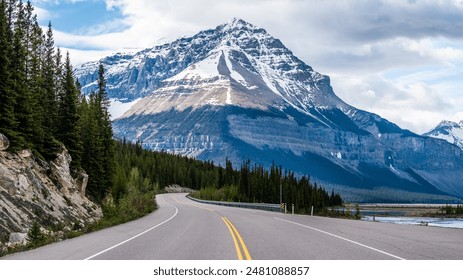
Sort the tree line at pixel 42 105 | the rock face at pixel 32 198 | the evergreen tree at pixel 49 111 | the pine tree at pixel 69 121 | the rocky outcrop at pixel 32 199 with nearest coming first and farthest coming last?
the rocky outcrop at pixel 32 199 → the rock face at pixel 32 198 → the tree line at pixel 42 105 → the evergreen tree at pixel 49 111 → the pine tree at pixel 69 121

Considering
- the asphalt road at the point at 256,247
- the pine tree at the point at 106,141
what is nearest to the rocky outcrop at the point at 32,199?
the asphalt road at the point at 256,247

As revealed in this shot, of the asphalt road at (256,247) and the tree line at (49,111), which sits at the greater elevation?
the tree line at (49,111)

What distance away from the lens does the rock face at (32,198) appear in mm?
23827

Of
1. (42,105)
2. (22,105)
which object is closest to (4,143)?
(22,105)

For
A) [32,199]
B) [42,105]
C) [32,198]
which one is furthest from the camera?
[42,105]

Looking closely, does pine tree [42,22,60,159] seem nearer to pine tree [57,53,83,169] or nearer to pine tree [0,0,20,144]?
pine tree [57,53,83,169]

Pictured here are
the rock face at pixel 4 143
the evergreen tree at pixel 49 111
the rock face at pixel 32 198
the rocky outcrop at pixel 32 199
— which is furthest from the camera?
the evergreen tree at pixel 49 111

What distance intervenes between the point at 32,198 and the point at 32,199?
9.9 inches

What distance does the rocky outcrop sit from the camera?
23.5 metres

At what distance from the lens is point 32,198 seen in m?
29.1

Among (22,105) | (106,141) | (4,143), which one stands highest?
(106,141)

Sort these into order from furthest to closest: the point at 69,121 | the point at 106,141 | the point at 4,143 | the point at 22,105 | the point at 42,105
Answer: the point at 106,141
the point at 69,121
the point at 42,105
the point at 22,105
the point at 4,143

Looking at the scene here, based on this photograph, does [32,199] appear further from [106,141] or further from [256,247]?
[106,141]

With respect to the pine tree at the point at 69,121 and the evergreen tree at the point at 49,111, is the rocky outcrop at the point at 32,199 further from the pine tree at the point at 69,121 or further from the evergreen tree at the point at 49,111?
the pine tree at the point at 69,121
